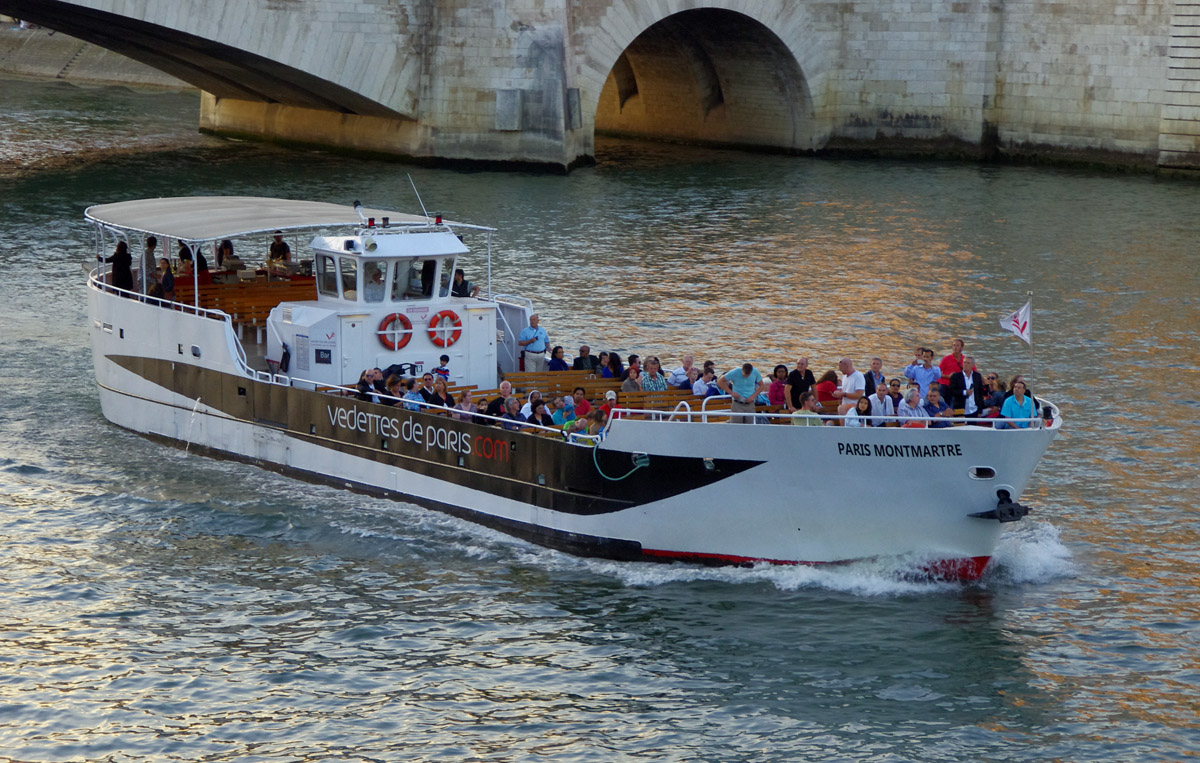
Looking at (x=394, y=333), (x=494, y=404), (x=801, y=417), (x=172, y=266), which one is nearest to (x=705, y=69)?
(x=172, y=266)

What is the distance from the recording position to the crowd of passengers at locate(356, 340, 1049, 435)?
2378cm

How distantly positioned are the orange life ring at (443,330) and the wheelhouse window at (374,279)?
1.09 m

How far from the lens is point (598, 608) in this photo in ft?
76.1

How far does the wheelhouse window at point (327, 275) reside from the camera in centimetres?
2905

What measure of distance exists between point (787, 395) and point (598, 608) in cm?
483

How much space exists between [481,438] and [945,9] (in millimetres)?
50664

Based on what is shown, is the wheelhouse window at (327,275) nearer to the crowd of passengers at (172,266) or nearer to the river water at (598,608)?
the crowd of passengers at (172,266)

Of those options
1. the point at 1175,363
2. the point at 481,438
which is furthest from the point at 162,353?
the point at 1175,363

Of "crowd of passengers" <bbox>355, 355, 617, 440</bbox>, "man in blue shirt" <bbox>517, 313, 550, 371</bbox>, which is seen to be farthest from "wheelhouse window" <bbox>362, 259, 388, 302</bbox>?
"man in blue shirt" <bbox>517, 313, 550, 371</bbox>

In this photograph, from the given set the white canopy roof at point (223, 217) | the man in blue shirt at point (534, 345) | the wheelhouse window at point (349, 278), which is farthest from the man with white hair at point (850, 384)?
the wheelhouse window at point (349, 278)

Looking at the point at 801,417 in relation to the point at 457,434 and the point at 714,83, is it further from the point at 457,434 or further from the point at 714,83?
the point at 714,83

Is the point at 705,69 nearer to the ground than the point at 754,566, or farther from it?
farther from it

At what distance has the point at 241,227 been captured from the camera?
29766 millimetres

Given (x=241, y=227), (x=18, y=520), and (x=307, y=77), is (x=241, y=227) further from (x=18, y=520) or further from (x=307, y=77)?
(x=307, y=77)
